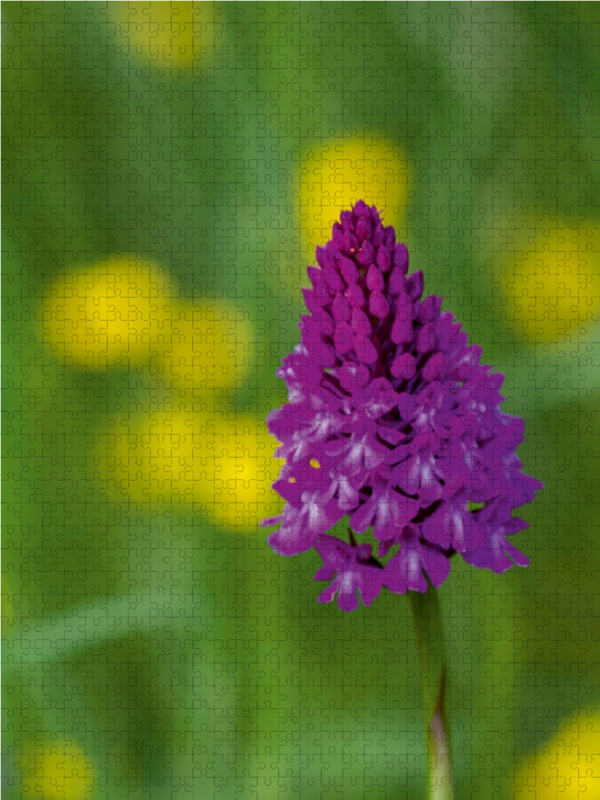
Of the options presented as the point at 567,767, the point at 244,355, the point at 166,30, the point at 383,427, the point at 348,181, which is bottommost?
the point at 567,767

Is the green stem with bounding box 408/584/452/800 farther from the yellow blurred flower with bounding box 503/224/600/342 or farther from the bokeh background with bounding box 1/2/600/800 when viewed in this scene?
the yellow blurred flower with bounding box 503/224/600/342

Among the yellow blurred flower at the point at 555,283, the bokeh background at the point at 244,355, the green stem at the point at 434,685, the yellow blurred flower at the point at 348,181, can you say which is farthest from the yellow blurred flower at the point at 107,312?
the green stem at the point at 434,685

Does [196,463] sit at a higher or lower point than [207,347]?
lower

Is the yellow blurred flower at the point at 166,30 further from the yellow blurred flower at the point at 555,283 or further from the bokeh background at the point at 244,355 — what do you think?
the yellow blurred flower at the point at 555,283

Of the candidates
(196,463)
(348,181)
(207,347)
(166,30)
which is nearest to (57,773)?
(196,463)

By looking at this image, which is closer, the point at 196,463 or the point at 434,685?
the point at 434,685

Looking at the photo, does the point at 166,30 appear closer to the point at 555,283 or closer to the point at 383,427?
the point at 555,283
